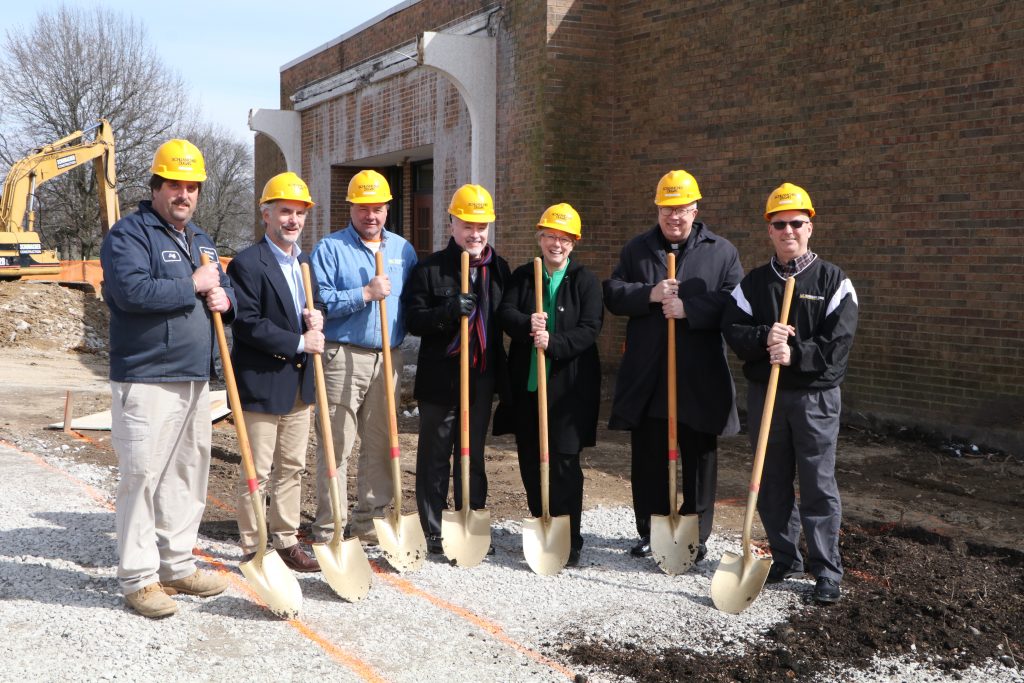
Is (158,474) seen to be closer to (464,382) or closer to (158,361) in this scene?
(158,361)

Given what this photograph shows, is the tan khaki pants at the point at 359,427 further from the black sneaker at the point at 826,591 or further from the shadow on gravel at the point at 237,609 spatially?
the black sneaker at the point at 826,591

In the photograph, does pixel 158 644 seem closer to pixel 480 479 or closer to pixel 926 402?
pixel 480 479

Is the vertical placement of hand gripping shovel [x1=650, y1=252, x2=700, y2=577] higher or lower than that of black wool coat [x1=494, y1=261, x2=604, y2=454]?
lower

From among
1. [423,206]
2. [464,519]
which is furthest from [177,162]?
[423,206]

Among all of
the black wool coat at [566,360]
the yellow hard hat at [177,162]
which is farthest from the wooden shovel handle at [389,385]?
the yellow hard hat at [177,162]

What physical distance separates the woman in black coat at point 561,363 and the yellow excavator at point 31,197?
703 inches

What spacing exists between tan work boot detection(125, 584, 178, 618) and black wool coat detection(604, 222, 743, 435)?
7.92 ft

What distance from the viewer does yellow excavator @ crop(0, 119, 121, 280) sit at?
20219 millimetres

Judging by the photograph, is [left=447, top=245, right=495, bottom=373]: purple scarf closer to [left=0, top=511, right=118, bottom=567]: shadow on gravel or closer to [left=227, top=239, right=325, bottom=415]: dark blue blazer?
[left=227, top=239, right=325, bottom=415]: dark blue blazer

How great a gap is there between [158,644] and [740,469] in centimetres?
519

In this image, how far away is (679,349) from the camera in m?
5.23

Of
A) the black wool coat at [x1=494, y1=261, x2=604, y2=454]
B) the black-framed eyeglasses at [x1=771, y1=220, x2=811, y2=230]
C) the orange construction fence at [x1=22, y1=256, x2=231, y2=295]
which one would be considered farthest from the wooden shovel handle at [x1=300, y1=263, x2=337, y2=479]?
the orange construction fence at [x1=22, y1=256, x2=231, y2=295]

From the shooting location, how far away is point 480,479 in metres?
5.49

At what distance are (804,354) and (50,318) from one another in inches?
685
